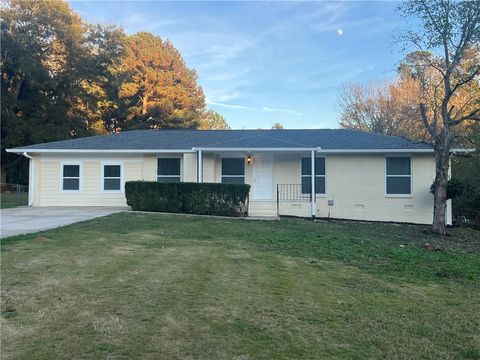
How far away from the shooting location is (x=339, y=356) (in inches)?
120

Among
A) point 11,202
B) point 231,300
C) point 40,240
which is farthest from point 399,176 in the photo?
point 11,202

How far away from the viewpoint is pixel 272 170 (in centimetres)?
1625

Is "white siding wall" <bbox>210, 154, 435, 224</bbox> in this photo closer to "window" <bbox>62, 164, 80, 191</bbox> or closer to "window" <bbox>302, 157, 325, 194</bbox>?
"window" <bbox>302, 157, 325, 194</bbox>

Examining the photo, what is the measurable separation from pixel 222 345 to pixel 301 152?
43.4 ft

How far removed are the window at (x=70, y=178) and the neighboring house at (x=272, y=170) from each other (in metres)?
0.04

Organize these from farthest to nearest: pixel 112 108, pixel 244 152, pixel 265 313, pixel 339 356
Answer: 1. pixel 112 108
2. pixel 244 152
3. pixel 265 313
4. pixel 339 356

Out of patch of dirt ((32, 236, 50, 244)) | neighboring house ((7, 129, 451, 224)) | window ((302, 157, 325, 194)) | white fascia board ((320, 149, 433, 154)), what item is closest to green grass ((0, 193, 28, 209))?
neighboring house ((7, 129, 451, 224))

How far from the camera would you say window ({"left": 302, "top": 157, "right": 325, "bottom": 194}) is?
1583 cm

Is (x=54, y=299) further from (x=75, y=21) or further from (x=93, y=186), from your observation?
(x=75, y=21)

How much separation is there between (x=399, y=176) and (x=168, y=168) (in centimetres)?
917

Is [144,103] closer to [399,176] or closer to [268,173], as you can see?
[268,173]

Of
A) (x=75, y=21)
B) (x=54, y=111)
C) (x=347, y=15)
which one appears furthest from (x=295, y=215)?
(x=75, y=21)

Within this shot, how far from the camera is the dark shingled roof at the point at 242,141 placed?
15555mm

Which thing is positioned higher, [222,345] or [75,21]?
[75,21]
